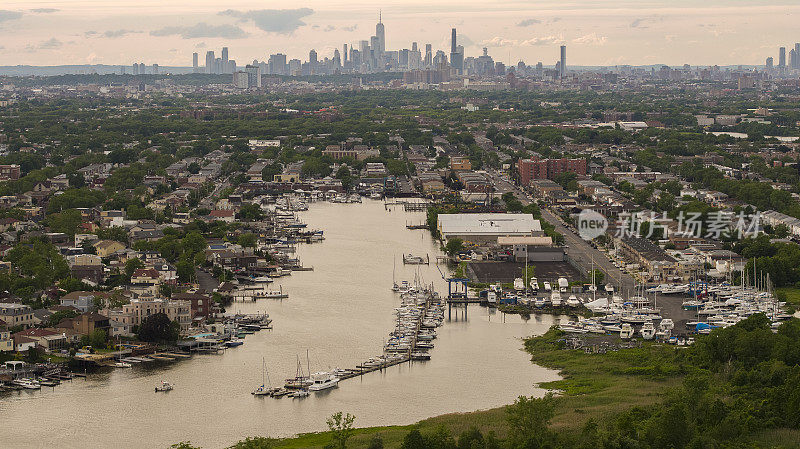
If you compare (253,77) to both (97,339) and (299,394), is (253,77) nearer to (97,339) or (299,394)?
(97,339)

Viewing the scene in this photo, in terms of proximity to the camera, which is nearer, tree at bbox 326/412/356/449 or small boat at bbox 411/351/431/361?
tree at bbox 326/412/356/449

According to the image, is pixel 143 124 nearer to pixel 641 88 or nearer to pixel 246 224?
pixel 246 224

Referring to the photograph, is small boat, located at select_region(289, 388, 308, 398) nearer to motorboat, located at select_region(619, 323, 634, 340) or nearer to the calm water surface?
the calm water surface

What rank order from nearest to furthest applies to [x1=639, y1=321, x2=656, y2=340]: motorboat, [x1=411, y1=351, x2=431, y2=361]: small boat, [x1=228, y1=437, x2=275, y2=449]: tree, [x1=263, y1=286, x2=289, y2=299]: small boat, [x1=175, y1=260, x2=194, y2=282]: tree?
[x1=228, y1=437, x2=275, y2=449]: tree, [x1=411, y1=351, x2=431, y2=361]: small boat, [x1=639, y1=321, x2=656, y2=340]: motorboat, [x1=263, y1=286, x2=289, y2=299]: small boat, [x1=175, y1=260, x2=194, y2=282]: tree

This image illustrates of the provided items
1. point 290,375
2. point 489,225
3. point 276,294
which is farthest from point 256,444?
point 489,225

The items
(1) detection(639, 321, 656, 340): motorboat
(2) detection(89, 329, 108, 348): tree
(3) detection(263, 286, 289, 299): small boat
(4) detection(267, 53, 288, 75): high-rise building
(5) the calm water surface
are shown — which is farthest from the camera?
(4) detection(267, 53, 288, 75): high-rise building

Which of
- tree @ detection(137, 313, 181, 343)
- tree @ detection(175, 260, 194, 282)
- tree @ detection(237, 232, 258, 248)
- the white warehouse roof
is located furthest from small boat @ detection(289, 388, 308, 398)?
the white warehouse roof

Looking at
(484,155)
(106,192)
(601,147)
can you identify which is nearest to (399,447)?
(106,192)

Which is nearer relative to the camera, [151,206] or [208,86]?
[151,206]
